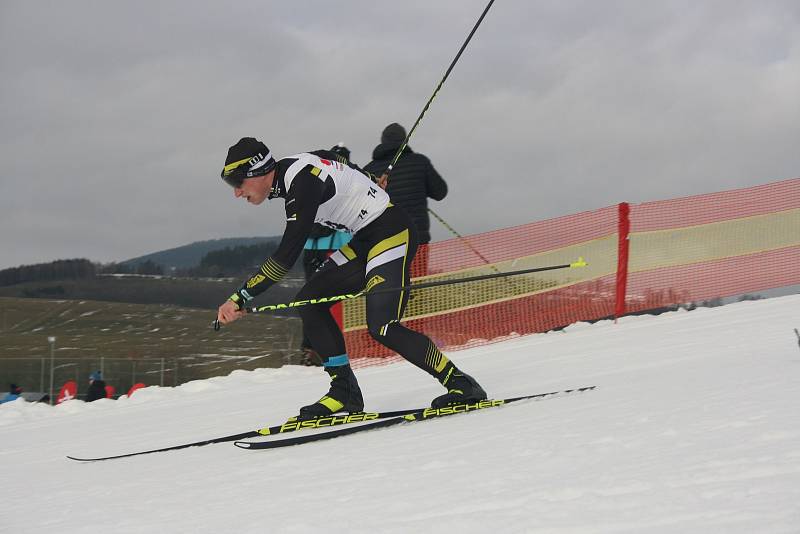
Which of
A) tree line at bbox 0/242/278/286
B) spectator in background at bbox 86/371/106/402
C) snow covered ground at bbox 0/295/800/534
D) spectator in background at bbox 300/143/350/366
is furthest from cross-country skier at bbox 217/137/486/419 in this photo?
tree line at bbox 0/242/278/286

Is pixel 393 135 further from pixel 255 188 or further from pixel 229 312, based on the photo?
pixel 229 312

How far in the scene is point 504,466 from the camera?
129 inches

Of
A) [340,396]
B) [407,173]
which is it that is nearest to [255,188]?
[340,396]

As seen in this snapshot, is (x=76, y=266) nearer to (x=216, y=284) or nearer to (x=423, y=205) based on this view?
(x=216, y=284)

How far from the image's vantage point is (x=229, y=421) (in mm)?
5949

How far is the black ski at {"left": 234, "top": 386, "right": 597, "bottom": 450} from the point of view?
14.4 ft

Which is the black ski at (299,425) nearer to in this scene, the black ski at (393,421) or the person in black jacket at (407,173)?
the black ski at (393,421)

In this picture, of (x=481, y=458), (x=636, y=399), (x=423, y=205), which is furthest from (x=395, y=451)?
(x=423, y=205)

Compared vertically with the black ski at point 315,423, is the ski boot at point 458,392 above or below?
above

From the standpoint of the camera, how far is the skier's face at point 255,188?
448 centimetres

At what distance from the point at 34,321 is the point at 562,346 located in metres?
152

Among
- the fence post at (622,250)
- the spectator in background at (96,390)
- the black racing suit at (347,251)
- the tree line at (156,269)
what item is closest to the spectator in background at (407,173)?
the fence post at (622,250)

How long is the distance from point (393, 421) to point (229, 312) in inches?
40.9

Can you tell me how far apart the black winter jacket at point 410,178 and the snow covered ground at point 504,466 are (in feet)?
8.42
